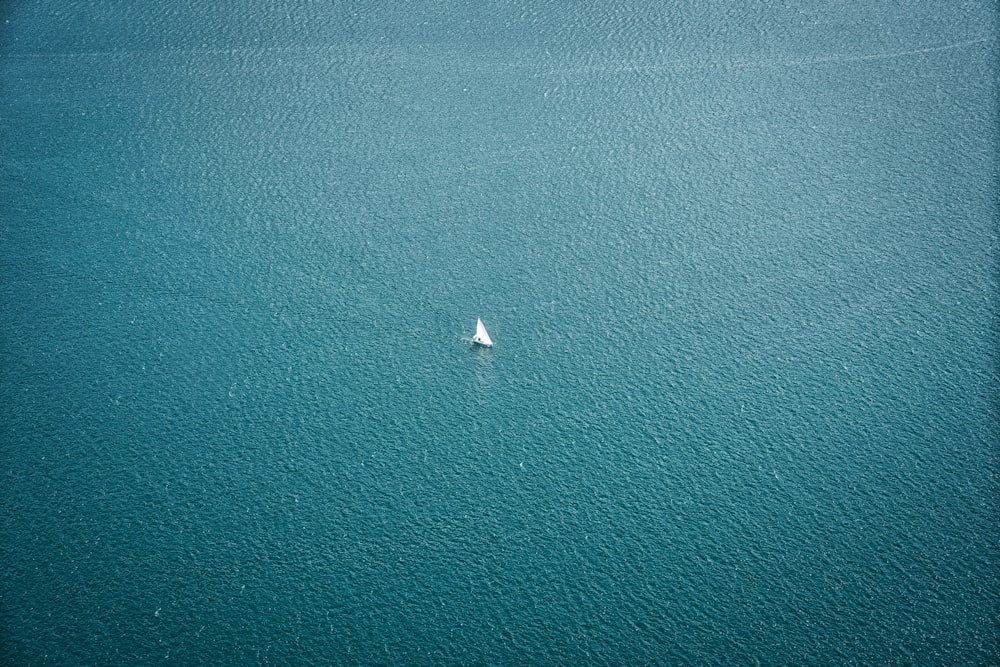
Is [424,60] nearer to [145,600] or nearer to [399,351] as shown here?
[399,351]

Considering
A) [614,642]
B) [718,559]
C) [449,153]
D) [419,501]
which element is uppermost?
[449,153]

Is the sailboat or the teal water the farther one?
the sailboat

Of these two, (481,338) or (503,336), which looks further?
(503,336)

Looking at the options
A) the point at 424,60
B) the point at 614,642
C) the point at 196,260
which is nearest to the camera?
the point at 614,642

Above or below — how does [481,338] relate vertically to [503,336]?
below

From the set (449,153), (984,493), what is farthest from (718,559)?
(449,153)

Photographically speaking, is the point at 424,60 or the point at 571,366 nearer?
the point at 571,366

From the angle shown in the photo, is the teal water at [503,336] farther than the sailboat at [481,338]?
No

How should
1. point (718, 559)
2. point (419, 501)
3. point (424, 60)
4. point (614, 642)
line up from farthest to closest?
point (424, 60) < point (419, 501) < point (718, 559) < point (614, 642)
